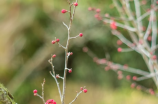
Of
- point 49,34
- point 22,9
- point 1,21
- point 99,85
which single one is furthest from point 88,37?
point 1,21

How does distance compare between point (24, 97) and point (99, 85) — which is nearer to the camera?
point (24, 97)

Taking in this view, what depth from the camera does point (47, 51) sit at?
12.2 feet

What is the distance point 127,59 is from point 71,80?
3.25ft

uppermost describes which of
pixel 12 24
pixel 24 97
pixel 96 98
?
pixel 12 24

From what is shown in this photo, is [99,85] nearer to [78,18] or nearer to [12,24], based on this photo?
[78,18]

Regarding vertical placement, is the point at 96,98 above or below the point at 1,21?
below

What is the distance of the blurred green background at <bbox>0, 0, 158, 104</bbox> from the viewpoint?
11.4ft

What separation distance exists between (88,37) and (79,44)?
0.68ft

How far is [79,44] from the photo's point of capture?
3.73 m

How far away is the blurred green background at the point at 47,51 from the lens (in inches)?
137

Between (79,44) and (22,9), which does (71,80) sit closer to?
(79,44)

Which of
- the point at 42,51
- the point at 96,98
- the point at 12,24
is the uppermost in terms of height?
the point at 12,24

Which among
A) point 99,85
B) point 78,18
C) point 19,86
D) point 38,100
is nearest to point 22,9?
point 78,18

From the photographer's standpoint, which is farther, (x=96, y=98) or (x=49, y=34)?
(x=96, y=98)
